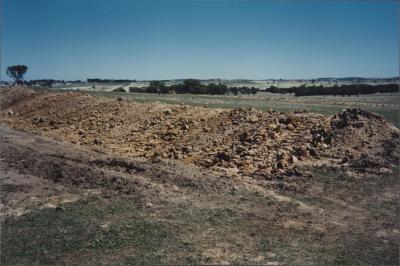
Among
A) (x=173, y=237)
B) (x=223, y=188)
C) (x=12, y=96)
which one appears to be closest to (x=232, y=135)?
(x=223, y=188)

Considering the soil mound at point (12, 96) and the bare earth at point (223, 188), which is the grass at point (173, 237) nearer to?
the bare earth at point (223, 188)

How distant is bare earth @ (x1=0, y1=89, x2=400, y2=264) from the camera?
349 inches

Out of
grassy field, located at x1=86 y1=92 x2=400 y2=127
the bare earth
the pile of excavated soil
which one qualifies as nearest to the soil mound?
grassy field, located at x1=86 y1=92 x2=400 y2=127

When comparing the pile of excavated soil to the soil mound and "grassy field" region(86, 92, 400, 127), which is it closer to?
"grassy field" region(86, 92, 400, 127)

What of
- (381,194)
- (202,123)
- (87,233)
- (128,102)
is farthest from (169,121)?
(87,233)

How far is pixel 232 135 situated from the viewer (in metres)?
20.4

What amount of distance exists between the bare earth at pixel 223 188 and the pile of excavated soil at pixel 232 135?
71 mm

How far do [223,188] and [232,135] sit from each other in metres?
7.71

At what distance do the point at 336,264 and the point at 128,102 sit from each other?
2357cm

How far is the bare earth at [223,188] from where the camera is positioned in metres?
8.88

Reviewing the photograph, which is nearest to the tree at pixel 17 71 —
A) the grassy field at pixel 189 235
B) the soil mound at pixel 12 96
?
the soil mound at pixel 12 96

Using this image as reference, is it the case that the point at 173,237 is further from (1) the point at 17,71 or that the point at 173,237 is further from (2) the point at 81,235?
(1) the point at 17,71

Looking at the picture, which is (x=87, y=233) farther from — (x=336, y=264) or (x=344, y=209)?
(x=344, y=209)

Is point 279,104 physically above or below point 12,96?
below
